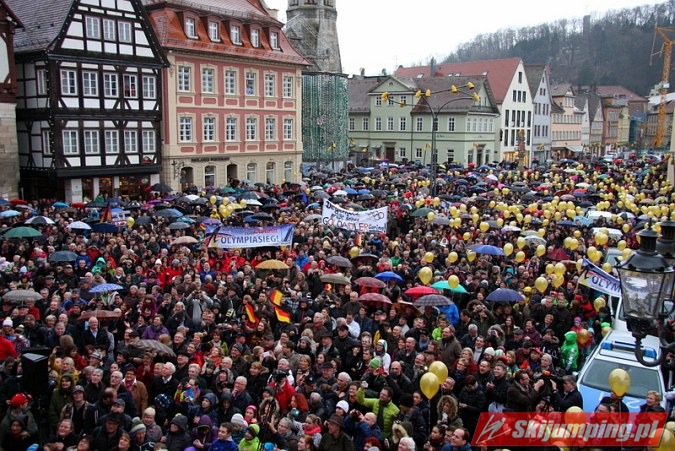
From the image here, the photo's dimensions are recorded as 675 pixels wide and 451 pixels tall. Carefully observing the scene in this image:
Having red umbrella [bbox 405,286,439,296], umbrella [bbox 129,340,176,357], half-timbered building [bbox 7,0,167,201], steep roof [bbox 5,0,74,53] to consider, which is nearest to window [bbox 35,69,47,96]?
half-timbered building [bbox 7,0,167,201]

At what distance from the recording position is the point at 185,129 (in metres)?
35.4

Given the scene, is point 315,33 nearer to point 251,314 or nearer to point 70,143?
point 70,143

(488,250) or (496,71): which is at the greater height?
(496,71)

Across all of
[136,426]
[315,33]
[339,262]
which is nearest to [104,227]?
[339,262]

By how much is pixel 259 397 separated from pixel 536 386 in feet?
11.7

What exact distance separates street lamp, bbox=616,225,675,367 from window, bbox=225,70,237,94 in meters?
35.3

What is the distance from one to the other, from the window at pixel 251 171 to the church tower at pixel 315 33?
1364cm

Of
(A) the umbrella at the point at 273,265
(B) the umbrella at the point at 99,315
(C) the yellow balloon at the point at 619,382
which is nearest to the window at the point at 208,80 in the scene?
(A) the umbrella at the point at 273,265

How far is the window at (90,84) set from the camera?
2909 cm

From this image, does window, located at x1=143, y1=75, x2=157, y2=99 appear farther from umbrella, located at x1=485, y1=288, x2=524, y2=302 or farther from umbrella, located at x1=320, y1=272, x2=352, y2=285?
umbrella, located at x1=485, y1=288, x2=524, y2=302

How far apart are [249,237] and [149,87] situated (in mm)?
20394

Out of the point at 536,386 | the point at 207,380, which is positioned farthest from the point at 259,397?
the point at 536,386

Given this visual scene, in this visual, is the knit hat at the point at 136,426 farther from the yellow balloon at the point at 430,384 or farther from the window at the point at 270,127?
the window at the point at 270,127

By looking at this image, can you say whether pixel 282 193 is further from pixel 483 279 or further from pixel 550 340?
pixel 550 340
